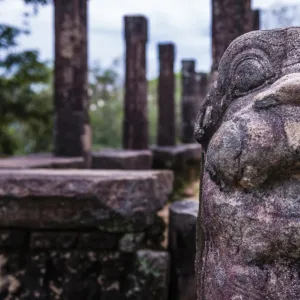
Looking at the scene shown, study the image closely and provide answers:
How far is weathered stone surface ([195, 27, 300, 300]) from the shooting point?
1.77m

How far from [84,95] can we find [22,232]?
3.85 m

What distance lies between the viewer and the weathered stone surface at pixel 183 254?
357 centimetres

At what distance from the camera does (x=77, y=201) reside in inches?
131

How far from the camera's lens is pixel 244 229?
1814 millimetres

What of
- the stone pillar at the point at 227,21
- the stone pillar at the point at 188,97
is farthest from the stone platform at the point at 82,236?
the stone pillar at the point at 188,97

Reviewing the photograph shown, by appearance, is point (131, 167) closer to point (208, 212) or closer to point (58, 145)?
point (58, 145)

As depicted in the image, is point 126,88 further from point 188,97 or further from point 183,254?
point 183,254

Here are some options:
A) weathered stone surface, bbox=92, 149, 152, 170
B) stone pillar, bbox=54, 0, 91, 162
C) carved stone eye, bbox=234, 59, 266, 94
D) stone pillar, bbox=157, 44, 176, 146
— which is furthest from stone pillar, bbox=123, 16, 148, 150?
carved stone eye, bbox=234, 59, 266, 94

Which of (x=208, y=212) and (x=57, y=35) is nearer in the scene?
(x=208, y=212)

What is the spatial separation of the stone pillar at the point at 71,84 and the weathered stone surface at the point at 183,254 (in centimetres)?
358

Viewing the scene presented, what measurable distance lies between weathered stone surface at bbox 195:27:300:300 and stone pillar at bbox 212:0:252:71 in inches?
131

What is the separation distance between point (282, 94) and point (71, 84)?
5.58 meters

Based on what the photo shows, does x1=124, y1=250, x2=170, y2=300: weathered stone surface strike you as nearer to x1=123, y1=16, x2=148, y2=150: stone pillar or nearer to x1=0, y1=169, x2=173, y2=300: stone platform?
x1=0, y1=169, x2=173, y2=300: stone platform

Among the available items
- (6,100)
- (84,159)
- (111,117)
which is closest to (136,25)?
(6,100)
